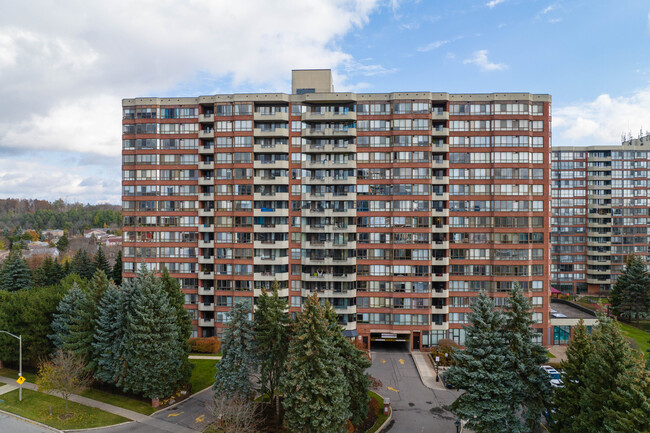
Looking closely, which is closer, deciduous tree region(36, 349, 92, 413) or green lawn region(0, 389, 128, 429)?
green lawn region(0, 389, 128, 429)

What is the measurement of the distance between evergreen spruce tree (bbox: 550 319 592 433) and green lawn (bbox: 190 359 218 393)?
115ft

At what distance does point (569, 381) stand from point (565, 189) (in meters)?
84.0

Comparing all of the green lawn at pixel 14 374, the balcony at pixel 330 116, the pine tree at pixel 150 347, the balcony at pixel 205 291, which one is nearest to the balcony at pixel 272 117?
the balcony at pixel 330 116

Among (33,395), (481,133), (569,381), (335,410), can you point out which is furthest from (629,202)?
(33,395)

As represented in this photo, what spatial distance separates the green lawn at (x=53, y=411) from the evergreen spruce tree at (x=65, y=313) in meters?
5.66

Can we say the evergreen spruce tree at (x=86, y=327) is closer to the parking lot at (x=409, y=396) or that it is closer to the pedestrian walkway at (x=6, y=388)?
the pedestrian walkway at (x=6, y=388)

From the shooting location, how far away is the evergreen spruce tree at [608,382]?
847 inches

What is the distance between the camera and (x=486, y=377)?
29531mm

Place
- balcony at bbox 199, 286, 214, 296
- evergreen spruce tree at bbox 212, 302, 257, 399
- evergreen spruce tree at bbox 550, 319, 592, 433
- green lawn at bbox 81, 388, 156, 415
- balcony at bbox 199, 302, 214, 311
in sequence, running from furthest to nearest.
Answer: balcony at bbox 199, 302, 214, 311 → balcony at bbox 199, 286, 214, 296 → green lawn at bbox 81, 388, 156, 415 → evergreen spruce tree at bbox 212, 302, 257, 399 → evergreen spruce tree at bbox 550, 319, 592, 433

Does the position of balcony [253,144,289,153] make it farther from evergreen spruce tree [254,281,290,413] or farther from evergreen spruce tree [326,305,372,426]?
evergreen spruce tree [326,305,372,426]

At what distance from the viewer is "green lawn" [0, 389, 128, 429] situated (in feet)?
113

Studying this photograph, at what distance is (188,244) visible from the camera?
5784cm

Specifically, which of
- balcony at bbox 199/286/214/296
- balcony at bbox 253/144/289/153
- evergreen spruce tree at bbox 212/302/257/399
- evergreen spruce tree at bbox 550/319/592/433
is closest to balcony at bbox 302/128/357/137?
balcony at bbox 253/144/289/153

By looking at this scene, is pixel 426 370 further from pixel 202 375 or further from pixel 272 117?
pixel 272 117
